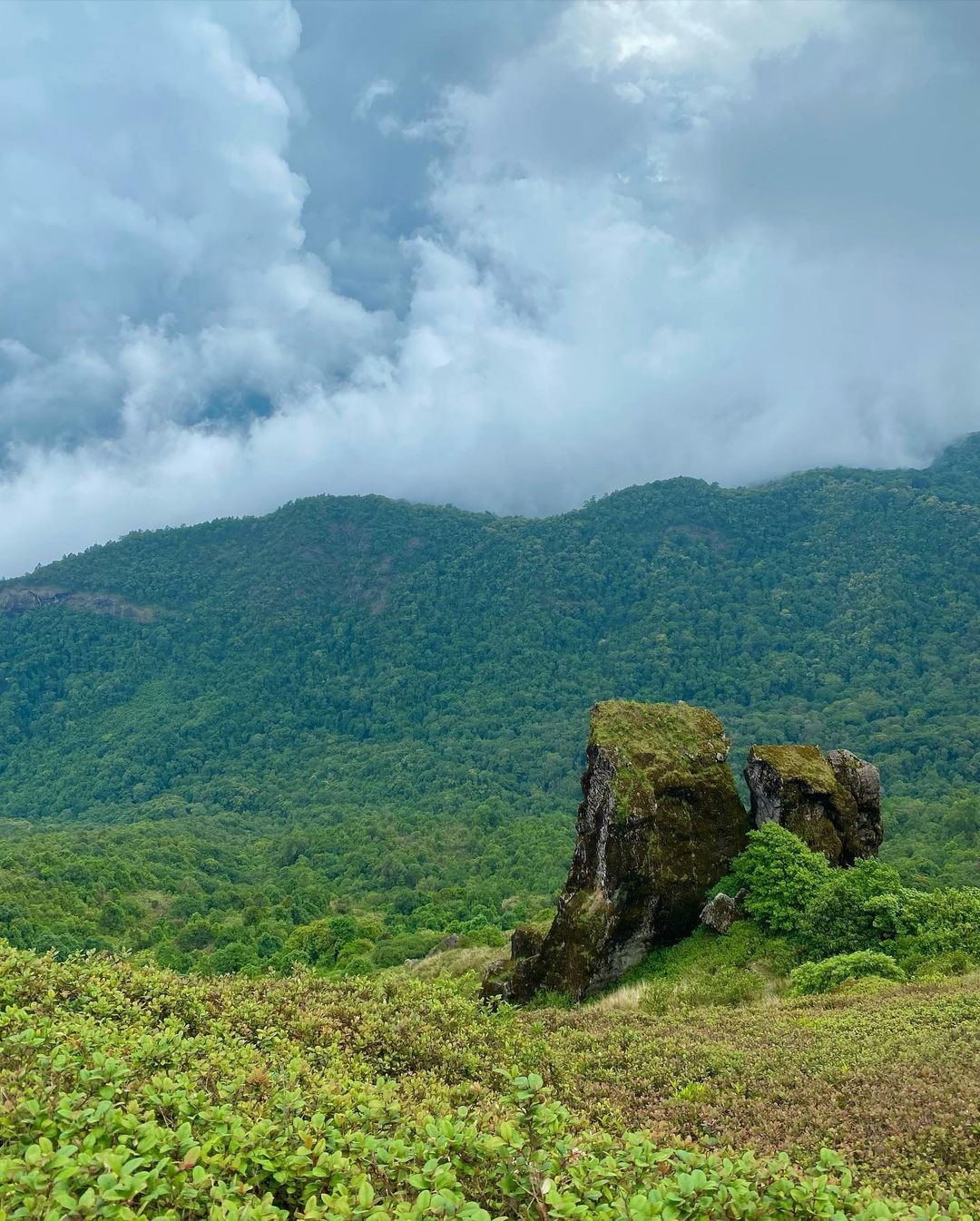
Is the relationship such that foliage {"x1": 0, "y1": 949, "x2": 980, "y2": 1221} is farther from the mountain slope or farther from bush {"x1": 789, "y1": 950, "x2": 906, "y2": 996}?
the mountain slope

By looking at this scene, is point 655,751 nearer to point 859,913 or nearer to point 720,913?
point 720,913

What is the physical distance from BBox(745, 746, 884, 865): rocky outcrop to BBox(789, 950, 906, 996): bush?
432cm

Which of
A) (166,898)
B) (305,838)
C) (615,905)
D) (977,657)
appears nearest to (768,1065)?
(615,905)

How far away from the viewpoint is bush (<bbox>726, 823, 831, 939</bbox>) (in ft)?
51.1

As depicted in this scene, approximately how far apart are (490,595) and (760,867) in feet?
583

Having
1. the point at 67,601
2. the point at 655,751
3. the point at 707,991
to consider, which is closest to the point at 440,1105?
the point at 707,991

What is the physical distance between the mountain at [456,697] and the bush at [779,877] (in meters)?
42.4

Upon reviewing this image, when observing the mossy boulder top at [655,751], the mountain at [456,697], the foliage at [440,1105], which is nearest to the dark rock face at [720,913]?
the mossy boulder top at [655,751]

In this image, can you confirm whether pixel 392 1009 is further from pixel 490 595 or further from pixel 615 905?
pixel 490 595

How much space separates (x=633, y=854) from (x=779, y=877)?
308cm

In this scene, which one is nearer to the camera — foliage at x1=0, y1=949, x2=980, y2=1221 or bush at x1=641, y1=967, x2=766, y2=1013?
foliage at x1=0, y1=949, x2=980, y2=1221

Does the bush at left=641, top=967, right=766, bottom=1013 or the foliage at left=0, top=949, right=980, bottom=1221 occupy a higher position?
the foliage at left=0, top=949, right=980, bottom=1221

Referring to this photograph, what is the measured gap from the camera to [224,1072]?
18.3 ft

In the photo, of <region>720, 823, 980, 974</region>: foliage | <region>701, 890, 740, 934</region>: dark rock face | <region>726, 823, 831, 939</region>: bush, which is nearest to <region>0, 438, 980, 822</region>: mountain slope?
<region>726, 823, 831, 939</region>: bush
